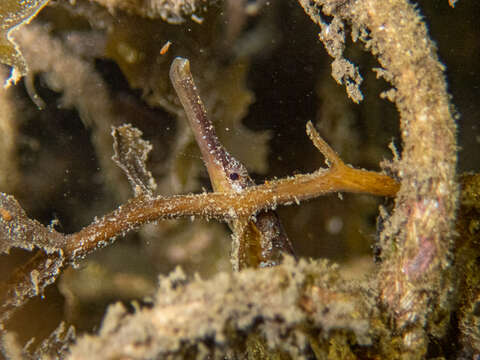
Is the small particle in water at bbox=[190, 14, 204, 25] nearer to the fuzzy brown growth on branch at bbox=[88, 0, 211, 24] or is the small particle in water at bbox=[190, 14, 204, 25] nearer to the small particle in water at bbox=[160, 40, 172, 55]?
the fuzzy brown growth on branch at bbox=[88, 0, 211, 24]

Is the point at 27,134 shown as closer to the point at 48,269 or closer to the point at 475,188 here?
the point at 48,269

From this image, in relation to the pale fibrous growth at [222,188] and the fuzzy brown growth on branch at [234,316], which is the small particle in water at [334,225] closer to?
the pale fibrous growth at [222,188]

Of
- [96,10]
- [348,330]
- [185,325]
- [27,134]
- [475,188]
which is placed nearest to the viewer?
[185,325]

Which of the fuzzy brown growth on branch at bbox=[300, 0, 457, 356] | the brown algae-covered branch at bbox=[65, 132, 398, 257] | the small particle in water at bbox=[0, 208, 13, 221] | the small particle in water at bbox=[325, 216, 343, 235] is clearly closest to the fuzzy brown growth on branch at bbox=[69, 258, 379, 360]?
the fuzzy brown growth on branch at bbox=[300, 0, 457, 356]

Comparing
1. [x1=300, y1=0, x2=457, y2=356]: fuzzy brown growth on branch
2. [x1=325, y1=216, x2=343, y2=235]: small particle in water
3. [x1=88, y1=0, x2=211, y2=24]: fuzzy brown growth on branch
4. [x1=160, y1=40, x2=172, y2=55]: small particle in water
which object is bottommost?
[x1=300, y1=0, x2=457, y2=356]: fuzzy brown growth on branch

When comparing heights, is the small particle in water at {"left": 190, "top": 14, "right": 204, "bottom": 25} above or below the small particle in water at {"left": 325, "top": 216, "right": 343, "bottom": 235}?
above

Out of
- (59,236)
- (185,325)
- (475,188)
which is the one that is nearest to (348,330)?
(185,325)

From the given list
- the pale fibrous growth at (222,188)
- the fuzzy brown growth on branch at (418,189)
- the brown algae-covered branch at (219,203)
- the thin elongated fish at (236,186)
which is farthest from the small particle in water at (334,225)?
the fuzzy brown growth on branch at (418,189)
